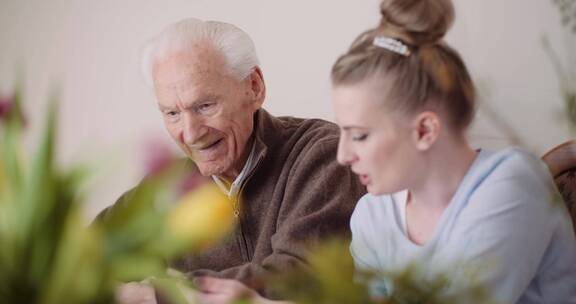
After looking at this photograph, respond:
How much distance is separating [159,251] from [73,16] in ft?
5.64

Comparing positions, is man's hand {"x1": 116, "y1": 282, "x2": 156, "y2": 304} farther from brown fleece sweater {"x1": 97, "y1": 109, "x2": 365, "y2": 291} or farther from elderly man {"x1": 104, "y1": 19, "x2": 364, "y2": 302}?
elderly man {"x1": 104, "y1": 19, "x2": 364, "y2": 302}

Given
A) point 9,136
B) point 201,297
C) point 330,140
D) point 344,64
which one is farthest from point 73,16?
point 9,136

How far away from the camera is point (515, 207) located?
1193 millimetres

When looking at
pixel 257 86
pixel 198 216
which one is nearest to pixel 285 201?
pixel 257 86

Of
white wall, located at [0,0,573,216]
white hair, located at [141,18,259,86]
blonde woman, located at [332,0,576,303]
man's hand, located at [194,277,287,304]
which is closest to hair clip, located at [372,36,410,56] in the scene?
blonde woman, located at [332,0,576,303]

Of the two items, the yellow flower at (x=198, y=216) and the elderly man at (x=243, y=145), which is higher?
the yellow flower at (x=198, y=216)

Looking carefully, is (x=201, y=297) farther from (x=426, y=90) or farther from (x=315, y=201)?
(x=315, y=201)

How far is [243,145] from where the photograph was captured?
1.76 metres

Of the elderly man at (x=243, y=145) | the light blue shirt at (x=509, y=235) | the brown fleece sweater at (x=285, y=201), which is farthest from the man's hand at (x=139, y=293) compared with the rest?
the light blue shirt at (x=509, y=235)

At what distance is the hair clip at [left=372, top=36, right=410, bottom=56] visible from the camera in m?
1.17

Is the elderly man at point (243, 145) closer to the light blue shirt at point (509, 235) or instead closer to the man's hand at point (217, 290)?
the light blue shirt at point (509, 235)

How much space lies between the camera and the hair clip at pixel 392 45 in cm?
117

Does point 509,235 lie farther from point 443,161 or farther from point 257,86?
point 257,86

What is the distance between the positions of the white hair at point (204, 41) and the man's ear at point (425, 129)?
63 centimetres
